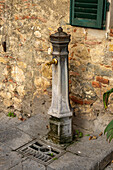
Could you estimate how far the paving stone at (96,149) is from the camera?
3201 millimetres

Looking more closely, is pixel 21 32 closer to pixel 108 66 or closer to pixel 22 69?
pixel 22 69

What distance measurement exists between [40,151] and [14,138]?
18.4 inches

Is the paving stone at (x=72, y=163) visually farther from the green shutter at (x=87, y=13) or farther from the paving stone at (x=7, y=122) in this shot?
the green shutter at (x=87, y=13)

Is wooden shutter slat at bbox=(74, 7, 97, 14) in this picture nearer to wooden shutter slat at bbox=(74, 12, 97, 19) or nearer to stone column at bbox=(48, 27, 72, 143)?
wooden shutter slat at bbox=(74, 12, 97, 19)

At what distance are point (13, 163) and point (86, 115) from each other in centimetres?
118

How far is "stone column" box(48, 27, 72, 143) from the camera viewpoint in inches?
126

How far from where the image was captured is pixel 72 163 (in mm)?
3105

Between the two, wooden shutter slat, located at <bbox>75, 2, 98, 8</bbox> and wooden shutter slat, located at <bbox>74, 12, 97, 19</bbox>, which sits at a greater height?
wooden shutter slat, located at <bbox>75, 2, 98, 8</bbox>

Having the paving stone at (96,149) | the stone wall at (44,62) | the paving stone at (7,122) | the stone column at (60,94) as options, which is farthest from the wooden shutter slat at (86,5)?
the paving stone at (7,122)

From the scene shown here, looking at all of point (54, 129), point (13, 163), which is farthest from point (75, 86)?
point (13, 163)

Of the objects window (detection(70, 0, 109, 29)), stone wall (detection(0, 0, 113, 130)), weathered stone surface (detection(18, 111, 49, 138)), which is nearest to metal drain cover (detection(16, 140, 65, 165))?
weathered stone surface (detection(18, 111, 49, 138))

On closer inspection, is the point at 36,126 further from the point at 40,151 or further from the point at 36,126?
the point at 40,151

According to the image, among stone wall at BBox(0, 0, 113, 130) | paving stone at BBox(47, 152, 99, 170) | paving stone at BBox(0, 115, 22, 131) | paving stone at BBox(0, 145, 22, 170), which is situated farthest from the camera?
paving stone at BBox(0, 115, 22, 131)

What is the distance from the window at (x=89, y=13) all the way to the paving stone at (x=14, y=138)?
5.29 ft
